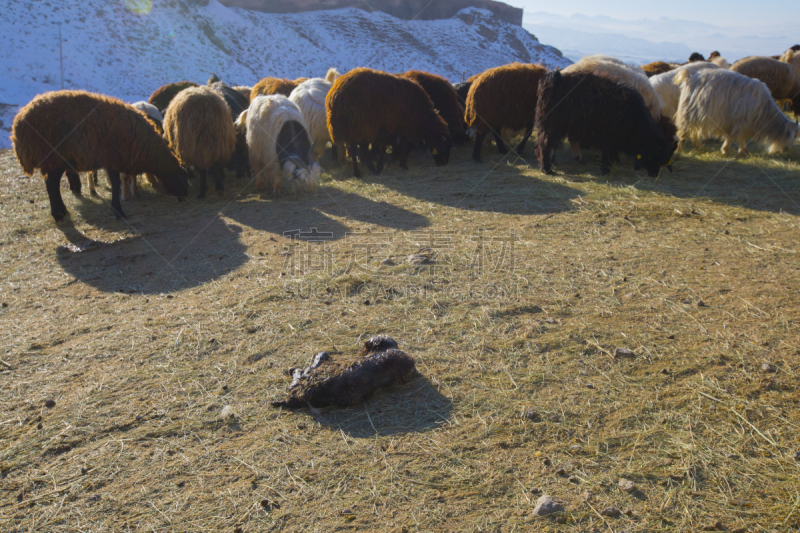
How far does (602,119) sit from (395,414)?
249 inches

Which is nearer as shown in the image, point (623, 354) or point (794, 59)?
point (623, 354)

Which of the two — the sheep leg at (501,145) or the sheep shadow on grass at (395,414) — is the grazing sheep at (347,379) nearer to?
the sheep shadow on grass at (395,414)

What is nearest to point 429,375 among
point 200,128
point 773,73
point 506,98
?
point 200,128

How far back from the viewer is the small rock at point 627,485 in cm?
204

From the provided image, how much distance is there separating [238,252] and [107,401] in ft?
9.03

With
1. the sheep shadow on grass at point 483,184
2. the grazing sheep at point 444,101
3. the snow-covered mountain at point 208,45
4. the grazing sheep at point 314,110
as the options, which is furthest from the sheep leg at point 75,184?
the snow-covered mountain at point 208,45

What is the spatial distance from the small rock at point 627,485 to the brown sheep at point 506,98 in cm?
733

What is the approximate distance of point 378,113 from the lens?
838 cm

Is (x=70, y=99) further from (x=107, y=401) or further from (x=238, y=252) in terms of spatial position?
(x=107, y=401)

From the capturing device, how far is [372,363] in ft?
9.13

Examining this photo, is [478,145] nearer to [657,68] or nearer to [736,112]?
[736,112]

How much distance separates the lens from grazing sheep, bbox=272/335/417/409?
2676 mm

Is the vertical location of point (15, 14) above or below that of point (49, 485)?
above

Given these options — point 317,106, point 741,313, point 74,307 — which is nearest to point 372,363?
point 741,313
